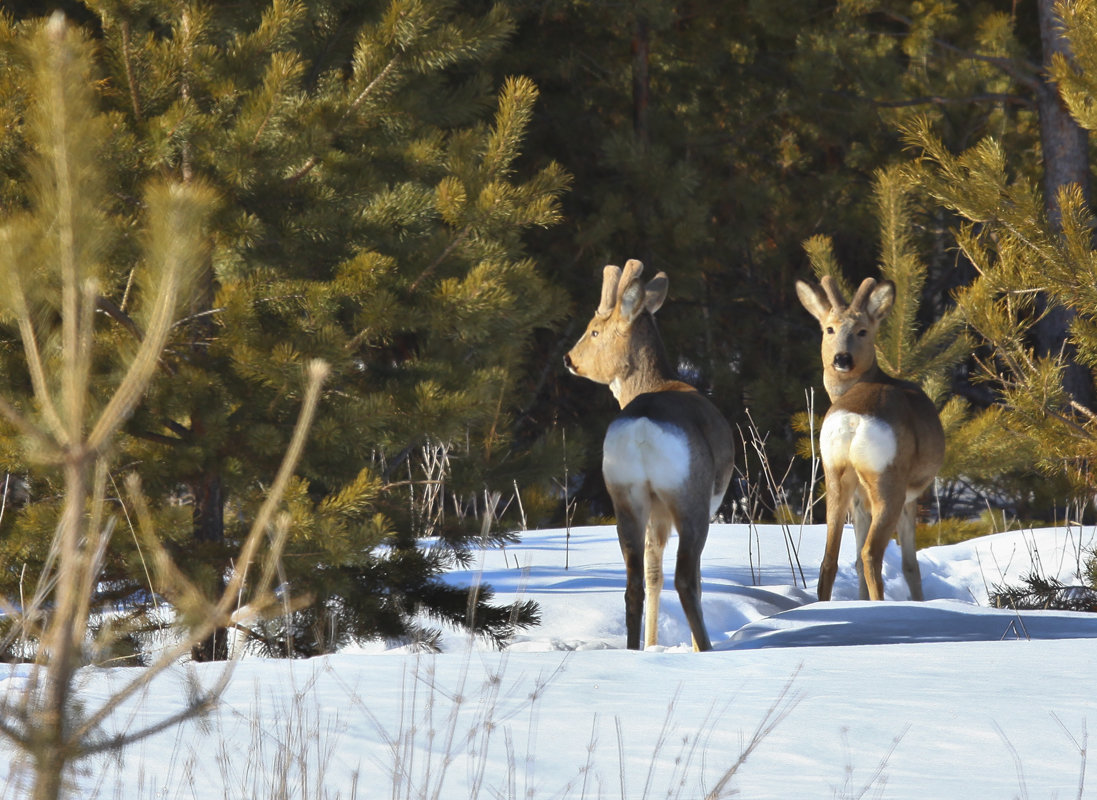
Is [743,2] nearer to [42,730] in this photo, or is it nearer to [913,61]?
[913,61]

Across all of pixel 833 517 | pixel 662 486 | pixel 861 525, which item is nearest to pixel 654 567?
pixel 662 486

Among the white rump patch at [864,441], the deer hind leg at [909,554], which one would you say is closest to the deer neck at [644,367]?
the white rump patch at [864,441]

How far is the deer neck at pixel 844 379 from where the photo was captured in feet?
21.6

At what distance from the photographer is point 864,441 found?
6008 mm

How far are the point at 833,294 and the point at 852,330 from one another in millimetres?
234

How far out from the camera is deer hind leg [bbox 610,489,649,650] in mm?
4969

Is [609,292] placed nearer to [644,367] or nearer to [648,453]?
[644,367]

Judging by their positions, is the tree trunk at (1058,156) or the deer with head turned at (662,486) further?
the tree trunk at (1058,156)

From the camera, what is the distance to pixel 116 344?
514cm

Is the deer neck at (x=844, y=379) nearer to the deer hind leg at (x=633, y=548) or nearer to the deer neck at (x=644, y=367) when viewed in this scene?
the deer neck at (x=644, y=367)

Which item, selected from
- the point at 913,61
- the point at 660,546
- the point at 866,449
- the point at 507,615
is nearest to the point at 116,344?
the point at 507,615

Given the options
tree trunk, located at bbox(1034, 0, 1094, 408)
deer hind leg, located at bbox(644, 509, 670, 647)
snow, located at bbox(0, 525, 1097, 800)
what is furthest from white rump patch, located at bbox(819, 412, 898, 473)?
tree trunk, located at bbox(1034, 0, 1094, 408)

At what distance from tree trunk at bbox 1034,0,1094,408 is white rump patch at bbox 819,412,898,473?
17.4 feet

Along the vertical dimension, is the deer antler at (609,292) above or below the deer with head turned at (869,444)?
above
